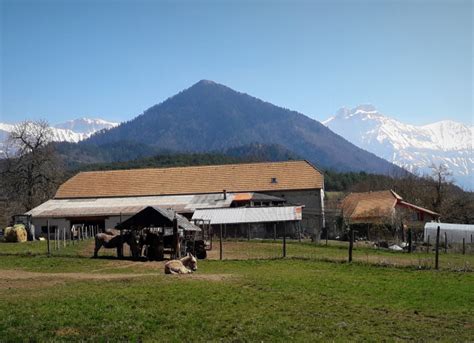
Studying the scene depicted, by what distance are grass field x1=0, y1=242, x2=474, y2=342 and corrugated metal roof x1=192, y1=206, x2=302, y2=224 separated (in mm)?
28460

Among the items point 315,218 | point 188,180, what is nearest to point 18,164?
point 188,180

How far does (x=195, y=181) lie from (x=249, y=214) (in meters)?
17.7

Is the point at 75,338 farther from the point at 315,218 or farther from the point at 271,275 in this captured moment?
the point at 315,218

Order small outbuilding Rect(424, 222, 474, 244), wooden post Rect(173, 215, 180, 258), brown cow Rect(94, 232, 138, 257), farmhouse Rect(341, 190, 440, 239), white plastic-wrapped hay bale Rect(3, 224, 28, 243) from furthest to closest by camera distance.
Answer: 1. farmhouse Rect(341, 190, 440, 239)
2. small outbuilding Rect(424, 222, 474, 244)
3. white plastic-wrapped hay bale Rect(3, 224, 28, 243)
4. brown cow Rect(94, 232, 138, 257)
5. wooden post Rect(173, 215, 180, 258)

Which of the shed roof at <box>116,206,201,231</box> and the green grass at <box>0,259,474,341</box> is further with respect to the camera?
the shed roof at <box>116,206,201,231</box>

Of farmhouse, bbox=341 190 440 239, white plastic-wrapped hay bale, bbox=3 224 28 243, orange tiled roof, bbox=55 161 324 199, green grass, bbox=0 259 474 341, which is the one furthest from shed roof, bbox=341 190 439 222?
green grass, bbox=0 259 474 341

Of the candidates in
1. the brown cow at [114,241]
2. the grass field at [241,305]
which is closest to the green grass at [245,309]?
the grass field at [241,305]

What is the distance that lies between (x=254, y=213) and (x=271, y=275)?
3258 cm

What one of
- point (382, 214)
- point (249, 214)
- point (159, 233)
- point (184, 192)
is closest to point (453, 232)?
point (382, 214)

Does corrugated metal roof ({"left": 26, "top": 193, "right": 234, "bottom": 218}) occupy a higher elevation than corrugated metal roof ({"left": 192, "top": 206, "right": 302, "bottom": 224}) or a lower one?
higher

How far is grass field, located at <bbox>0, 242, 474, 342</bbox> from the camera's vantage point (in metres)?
12.3

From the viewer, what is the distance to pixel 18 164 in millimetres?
69500

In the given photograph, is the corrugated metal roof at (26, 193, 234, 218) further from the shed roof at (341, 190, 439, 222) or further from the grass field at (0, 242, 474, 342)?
the grass field at (0, 242, 474, 342)

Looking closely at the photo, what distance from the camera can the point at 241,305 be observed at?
15367 millimetres
